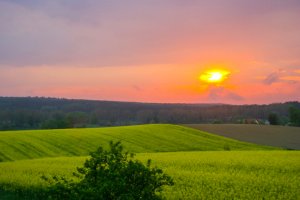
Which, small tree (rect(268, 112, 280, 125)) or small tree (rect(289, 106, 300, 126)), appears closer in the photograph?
small tree (rect(268, 112, 280, 125))

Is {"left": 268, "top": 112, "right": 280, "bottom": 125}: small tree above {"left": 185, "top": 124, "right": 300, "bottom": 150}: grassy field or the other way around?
above

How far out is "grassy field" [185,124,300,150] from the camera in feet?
174

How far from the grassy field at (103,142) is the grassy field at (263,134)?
3953mm

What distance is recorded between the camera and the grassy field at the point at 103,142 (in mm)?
37125

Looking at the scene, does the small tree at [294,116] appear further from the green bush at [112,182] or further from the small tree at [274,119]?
the green bush at [112,182]

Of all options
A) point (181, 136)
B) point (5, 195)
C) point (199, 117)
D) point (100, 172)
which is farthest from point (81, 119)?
point (100, 172)

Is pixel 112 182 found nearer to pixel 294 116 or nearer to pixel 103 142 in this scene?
pixel 103 142

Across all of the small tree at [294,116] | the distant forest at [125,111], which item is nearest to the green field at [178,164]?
the small tree at [294,116]

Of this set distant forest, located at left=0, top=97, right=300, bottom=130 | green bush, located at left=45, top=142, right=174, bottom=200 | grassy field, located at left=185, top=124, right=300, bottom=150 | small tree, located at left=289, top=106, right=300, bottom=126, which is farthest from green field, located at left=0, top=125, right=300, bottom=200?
distant forest, located at left=0, top=97, right=300, bottom=130

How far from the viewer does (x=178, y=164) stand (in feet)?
85.1

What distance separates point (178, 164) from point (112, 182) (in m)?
17.5

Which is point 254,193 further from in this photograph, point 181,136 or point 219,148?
point 181,136

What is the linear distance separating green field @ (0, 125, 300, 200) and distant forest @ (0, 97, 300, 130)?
78335 mm

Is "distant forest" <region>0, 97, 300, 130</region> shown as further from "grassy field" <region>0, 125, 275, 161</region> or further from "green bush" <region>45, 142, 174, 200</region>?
"green bush" <region>45, 142, 174, 200</region>
